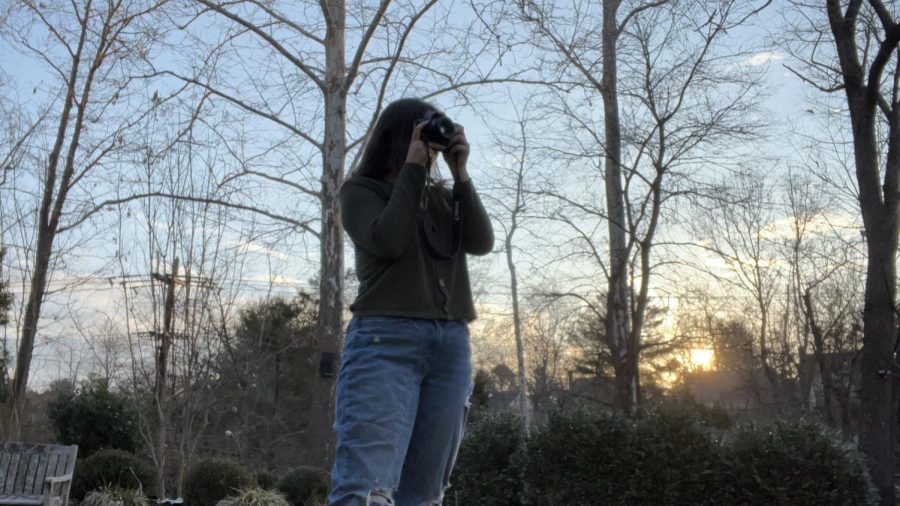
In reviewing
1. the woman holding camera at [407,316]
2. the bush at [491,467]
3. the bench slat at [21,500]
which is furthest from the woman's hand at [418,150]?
the bench slat at [21,500]

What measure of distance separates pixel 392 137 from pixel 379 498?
88 centimetres

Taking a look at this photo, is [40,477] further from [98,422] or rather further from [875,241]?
[875,241]

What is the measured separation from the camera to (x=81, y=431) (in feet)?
30.8

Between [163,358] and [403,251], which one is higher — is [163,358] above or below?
above

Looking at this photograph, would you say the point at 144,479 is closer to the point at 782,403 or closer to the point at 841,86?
the point at 841,86

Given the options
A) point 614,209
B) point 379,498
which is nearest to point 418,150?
point 379,498

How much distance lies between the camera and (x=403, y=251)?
181 cm

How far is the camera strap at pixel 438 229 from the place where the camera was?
1897mm

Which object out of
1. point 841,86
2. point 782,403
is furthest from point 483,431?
point 782,403

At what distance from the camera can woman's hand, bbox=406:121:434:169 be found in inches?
74.3

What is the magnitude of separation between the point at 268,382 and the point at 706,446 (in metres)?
22.1

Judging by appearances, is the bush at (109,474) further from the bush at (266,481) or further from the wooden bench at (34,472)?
the bush at (266,481)

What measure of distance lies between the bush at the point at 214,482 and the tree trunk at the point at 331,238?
3.36ft

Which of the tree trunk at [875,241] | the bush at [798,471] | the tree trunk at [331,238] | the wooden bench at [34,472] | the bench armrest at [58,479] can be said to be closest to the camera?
the bush at [798,471]
